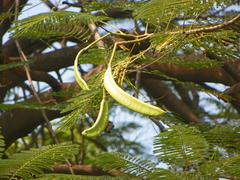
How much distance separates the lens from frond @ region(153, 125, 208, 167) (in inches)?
51.3

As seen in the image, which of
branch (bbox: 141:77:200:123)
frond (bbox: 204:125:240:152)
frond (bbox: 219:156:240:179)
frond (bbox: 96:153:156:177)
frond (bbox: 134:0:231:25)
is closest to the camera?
frond (bbox: 134:0:231:25)

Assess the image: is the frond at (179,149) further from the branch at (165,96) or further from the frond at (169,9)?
the branch at (165,96)

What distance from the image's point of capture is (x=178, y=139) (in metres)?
1.31

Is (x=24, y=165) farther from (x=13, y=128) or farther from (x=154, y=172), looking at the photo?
(x=13, y=128)

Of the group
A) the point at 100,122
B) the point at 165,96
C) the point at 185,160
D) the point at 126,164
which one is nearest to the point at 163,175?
the point at 185,160

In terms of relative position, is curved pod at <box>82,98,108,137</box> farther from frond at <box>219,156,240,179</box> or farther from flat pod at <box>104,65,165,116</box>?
frond at <box>219,156,240,179</box>

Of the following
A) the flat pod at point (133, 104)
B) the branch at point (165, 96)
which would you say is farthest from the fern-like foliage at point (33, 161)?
the branch at point (165, 96)

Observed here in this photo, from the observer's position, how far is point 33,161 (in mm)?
1294

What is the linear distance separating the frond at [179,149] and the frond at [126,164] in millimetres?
76

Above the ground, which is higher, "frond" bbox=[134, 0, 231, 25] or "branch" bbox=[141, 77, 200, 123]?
"frond" bbox=[134, 0, 231, 25]

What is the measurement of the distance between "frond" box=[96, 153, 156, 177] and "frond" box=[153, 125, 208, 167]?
8cm

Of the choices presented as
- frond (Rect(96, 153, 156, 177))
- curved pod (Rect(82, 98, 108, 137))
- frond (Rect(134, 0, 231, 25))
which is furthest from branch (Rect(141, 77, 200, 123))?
curved pod (Rect(82, 98, 108, 137))

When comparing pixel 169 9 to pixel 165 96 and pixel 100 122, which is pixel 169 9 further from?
pixel 165 96

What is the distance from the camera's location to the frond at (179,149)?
1.30 metres
